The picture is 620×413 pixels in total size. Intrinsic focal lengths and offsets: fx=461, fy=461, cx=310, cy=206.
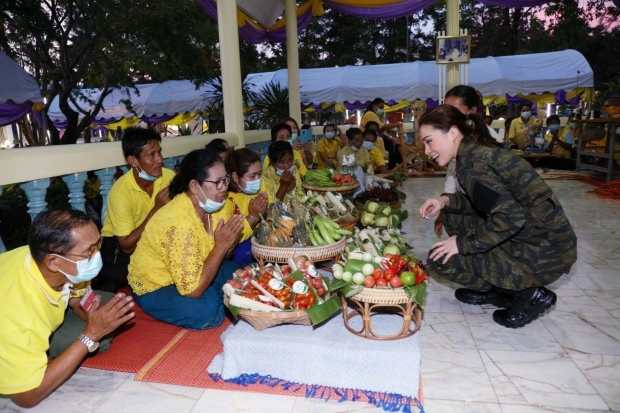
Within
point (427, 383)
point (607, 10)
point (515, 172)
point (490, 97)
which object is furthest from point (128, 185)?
point (607, 10)

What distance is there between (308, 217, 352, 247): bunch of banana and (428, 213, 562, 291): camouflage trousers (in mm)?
729

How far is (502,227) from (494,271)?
0.40 metres

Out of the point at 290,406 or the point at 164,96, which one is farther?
the point at 164,96

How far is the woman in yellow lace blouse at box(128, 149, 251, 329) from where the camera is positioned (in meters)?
2.73

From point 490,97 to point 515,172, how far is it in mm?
11348

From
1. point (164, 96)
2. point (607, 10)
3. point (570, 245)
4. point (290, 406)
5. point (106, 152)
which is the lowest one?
point (290, 406)

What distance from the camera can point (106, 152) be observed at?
11.6 feet

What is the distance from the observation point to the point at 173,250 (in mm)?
2699

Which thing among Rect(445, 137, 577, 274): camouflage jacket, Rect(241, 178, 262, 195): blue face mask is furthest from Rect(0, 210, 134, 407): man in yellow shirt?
Rect(445, 137, 577, 274): camouflage jacket

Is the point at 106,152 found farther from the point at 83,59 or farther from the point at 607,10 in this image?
the point at 607,10

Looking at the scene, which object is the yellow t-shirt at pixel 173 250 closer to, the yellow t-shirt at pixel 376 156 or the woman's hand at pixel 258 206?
the woman's hand at pixel 258 206

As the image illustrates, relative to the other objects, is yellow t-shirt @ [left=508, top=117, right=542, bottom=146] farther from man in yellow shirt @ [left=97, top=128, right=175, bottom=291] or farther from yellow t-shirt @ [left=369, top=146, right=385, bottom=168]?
man in yellow shirt @ [left=97, top=128, right=175, bottom=291]

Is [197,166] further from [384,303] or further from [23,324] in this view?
[384,303]

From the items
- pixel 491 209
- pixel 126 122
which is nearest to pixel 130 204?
pixel 491 209
